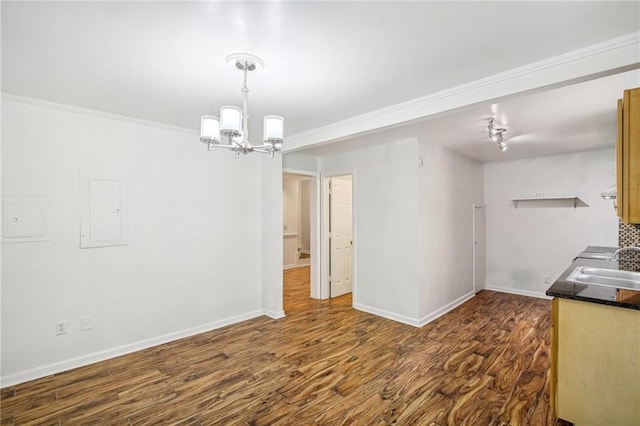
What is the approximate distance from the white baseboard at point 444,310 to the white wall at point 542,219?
1.06 metres

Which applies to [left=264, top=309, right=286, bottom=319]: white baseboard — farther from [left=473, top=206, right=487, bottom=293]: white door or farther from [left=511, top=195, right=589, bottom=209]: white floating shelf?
[left=511, top=195, right=589, bottom=209]: white floating shelf

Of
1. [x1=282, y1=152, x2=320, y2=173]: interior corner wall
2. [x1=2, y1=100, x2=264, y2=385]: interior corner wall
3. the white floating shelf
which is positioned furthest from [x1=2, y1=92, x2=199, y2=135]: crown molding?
the white floating shelf

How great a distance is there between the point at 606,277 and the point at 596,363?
41.4 inches

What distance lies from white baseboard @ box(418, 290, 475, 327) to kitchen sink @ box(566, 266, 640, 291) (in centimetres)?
182

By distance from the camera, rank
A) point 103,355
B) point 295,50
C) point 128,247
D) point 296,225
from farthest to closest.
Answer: point 296,225 < point 128,247 < point 103,355 < point 295,50

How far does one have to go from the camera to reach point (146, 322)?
344 centimetres

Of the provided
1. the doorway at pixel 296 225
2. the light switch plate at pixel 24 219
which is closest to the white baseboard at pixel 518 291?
the doorway at pixel 296 225

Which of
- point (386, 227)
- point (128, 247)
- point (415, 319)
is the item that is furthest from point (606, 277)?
point (128, 247)

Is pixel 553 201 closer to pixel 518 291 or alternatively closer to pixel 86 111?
pixel 518 291

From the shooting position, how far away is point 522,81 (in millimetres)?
2166

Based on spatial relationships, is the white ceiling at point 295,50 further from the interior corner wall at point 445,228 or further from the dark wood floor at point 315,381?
the dark wood floor at point 315,381

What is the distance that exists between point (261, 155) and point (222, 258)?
5.13ft

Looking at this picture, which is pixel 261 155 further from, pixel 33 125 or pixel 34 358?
pixel 34 358

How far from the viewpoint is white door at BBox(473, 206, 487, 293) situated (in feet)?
18.3
